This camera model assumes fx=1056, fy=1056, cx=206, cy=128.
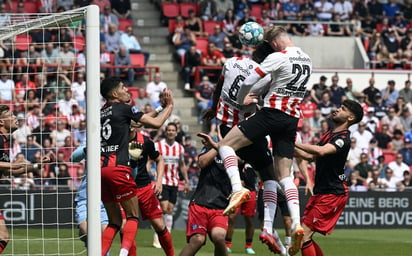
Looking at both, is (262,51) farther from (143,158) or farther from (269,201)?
(143,158)

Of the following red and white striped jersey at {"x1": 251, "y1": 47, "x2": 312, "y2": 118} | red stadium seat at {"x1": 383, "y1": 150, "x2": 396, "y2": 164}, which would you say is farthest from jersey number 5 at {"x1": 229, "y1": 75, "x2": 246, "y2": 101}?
red stadium seat at {"x1": 383, "y1": 150, "x2": 396, "y2": 164}

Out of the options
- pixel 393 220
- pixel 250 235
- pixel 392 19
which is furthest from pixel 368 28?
pixel 250 235

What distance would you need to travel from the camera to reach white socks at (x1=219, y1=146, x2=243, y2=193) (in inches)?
455

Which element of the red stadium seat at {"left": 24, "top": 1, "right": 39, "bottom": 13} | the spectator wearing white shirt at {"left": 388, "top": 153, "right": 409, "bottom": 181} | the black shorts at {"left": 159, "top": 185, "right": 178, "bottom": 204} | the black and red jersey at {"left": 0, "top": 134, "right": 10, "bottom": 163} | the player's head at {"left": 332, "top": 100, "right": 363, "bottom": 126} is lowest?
the spectator wearing white shirt at {"left": 388, "top": 153, "right": 409, "bottom": 181}

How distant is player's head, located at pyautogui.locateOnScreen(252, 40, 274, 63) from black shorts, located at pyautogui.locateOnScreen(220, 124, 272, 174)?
94 cm

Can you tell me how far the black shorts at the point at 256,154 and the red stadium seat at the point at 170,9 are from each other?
19.4 m

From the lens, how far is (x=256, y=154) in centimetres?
1223

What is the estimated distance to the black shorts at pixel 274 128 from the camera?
38.2ft

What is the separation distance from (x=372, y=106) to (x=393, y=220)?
4.90 meters

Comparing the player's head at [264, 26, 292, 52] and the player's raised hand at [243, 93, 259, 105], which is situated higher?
the player's head at [264, 26, 292, 52]

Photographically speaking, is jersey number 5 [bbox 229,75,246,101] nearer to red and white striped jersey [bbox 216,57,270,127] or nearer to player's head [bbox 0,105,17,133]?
red and white striped jersey [bbox 216,57,270,127]

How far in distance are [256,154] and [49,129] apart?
1272 cm

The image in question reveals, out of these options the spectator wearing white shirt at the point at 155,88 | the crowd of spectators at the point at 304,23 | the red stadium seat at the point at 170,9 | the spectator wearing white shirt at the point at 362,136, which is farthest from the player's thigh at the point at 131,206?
the red stadium seat at the point at 170,9

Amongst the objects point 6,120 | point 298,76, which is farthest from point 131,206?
point 298,76
